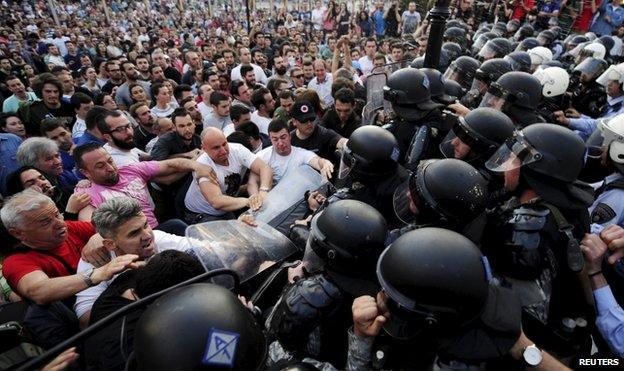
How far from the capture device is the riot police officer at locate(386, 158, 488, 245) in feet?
6.53

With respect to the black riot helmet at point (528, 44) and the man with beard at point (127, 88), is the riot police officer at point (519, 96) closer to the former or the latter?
the black riot helmet at point (528, 44)

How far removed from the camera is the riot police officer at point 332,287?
173cm

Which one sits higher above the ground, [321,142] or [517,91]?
[517,91]

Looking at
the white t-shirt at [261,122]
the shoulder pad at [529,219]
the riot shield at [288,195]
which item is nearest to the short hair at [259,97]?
the white t-shirt at [261,122]

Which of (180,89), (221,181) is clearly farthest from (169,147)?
(180,89)

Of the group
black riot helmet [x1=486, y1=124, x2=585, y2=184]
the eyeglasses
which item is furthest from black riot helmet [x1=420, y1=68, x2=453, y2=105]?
the eyeglasses

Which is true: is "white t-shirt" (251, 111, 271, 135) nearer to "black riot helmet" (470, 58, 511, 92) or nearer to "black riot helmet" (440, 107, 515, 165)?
"black riot helmet" (470, 58, 511, 92)

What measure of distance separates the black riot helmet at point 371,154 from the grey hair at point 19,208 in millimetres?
2272

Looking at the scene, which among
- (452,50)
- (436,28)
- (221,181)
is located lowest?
(221,181)

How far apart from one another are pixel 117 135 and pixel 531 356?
4232mm

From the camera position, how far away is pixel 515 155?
221 cm

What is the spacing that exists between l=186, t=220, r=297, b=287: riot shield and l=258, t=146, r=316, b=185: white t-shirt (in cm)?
137

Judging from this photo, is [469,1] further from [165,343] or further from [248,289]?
[165,343]

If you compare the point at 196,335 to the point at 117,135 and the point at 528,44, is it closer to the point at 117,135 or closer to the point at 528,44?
the point at 117,135
